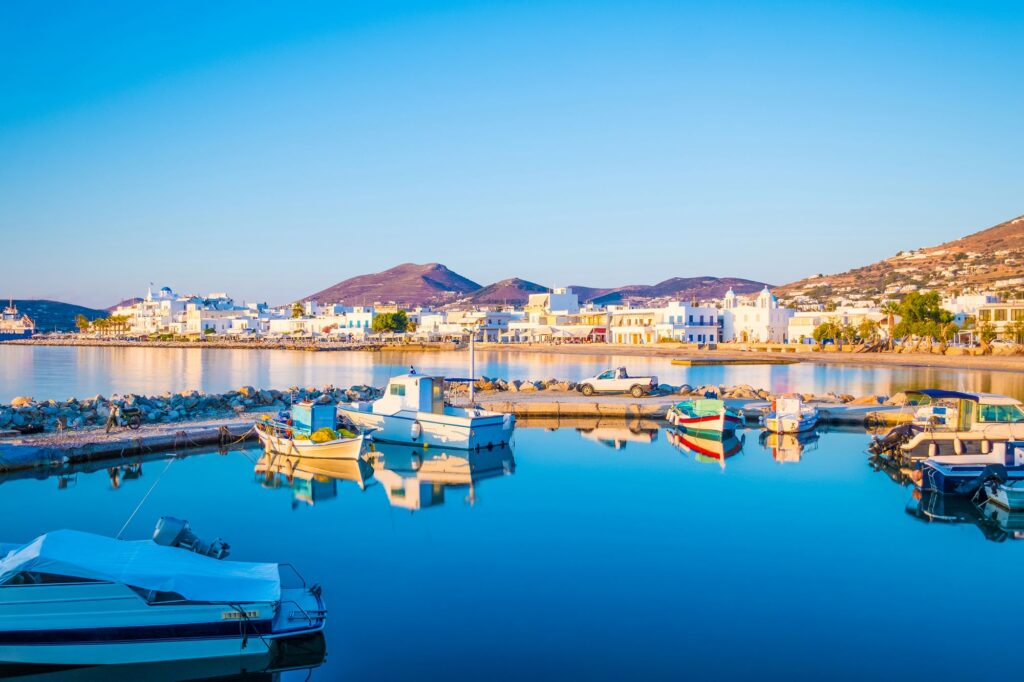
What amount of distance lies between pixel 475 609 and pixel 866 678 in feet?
13.2

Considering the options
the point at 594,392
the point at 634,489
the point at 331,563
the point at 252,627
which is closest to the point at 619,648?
the point at 252,627

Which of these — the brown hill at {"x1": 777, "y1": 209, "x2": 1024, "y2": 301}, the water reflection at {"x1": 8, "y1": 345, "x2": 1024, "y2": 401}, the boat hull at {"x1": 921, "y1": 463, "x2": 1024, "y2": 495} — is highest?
the brown hill at {"x1": 777, "y1": 209, "x2": 1024, "y2": 301}

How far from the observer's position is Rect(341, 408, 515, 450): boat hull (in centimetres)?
1941

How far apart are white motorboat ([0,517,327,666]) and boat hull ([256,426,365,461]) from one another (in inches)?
394

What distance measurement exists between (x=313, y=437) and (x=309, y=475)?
122 centimetres

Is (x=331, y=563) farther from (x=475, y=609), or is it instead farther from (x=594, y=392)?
(x=594, y=392)

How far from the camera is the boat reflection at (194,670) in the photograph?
7.41 metres

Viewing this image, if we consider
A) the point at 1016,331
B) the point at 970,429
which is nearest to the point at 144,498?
the point at 970,429

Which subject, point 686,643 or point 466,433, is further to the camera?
point 466,433

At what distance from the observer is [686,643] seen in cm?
843

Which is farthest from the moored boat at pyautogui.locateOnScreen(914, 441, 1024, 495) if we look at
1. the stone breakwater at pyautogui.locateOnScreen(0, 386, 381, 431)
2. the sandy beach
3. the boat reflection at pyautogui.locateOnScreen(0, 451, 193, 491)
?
the sandy beach

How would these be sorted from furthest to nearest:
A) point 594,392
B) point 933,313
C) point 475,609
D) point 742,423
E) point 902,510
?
point 933,313 < point 594,392 < point 742,423 < point 902,510 < point 475,609

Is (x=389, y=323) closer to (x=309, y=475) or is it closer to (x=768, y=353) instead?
(x=768, y=353)

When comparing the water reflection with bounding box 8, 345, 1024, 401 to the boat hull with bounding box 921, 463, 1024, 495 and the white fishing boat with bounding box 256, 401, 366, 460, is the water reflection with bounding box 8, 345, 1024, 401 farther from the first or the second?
the white fishing boat with bounding box 256, 401, 366, 460
